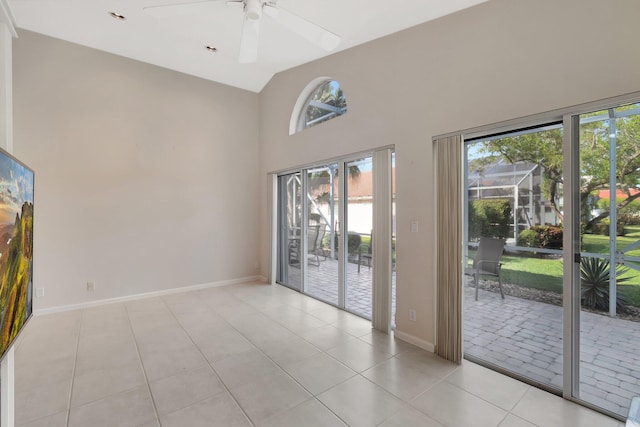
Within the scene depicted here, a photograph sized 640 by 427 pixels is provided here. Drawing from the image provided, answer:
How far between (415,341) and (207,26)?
4.26m

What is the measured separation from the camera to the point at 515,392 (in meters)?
2.17

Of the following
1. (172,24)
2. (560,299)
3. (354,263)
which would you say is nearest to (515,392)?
(560,299)

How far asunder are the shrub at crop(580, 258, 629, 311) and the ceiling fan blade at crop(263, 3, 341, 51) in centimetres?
265

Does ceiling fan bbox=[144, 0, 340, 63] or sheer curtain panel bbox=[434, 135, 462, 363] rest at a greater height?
ceiling fan bbox=[144, 0, 340, 63]

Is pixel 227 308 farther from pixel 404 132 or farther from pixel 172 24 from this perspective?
pixel 172 24

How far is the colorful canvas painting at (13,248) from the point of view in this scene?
51.5 inches

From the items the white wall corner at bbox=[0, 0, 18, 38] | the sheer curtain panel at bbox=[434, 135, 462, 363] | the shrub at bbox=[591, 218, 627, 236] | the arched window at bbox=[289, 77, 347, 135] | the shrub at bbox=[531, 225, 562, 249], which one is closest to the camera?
the white wall corner at bbox=[0, 0, 18, 38]

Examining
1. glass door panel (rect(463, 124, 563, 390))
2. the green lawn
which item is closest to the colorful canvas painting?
glass door panel (rect(463, 124, 563, 390))

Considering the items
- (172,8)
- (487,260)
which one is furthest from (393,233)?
(172,8)

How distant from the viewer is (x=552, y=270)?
2.21 metres

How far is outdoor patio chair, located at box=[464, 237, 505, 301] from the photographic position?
2549 mm

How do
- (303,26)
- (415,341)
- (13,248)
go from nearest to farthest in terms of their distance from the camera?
(13,248) < (303,26) < (415,341)

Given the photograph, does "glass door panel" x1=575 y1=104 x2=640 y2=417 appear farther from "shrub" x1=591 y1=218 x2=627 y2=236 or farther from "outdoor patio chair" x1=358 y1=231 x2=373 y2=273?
"outdoor patio chair" x1=358 y1=231 x2=373 y2=273

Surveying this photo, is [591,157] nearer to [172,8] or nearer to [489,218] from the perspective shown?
[489,218]
